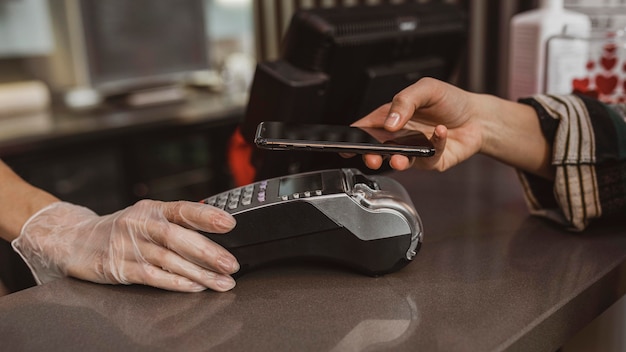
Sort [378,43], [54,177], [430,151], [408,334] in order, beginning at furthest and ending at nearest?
1. [54,177]
2. [378,43]
3. [430,151]
4. [408,334]

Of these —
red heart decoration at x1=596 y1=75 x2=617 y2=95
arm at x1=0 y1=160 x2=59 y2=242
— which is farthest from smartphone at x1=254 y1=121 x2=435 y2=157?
red heart decoration at x1=596 y1=75 x2=617 y2=95

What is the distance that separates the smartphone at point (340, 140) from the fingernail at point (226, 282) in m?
0.14

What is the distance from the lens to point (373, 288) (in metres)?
0.64

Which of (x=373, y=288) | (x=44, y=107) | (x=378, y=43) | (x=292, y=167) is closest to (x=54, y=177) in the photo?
(x=44, y=107)

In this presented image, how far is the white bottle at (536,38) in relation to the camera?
125cm

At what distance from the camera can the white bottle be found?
1247 mm

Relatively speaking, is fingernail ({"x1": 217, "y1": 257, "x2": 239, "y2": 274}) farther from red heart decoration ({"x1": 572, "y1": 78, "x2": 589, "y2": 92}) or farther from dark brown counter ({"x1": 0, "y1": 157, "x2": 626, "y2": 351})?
red heart decoration ({"x1": 572, "y1": 78, "x2": 589, "y2": 92})

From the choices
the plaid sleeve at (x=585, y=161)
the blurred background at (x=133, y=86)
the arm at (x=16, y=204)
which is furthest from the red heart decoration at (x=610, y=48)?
the arm at (x=16, y=204)

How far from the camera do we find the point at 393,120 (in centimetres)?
68

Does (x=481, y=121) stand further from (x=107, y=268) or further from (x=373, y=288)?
(x=107, y=268)

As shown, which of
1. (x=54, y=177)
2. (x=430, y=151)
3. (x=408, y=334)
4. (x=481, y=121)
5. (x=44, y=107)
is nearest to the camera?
(x=408, y=334)

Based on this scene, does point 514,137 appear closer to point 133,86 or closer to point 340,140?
point 340,140

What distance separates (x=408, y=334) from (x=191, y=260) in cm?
24

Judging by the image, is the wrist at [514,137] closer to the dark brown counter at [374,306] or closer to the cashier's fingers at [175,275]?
the dark brown counter at [374,306]
